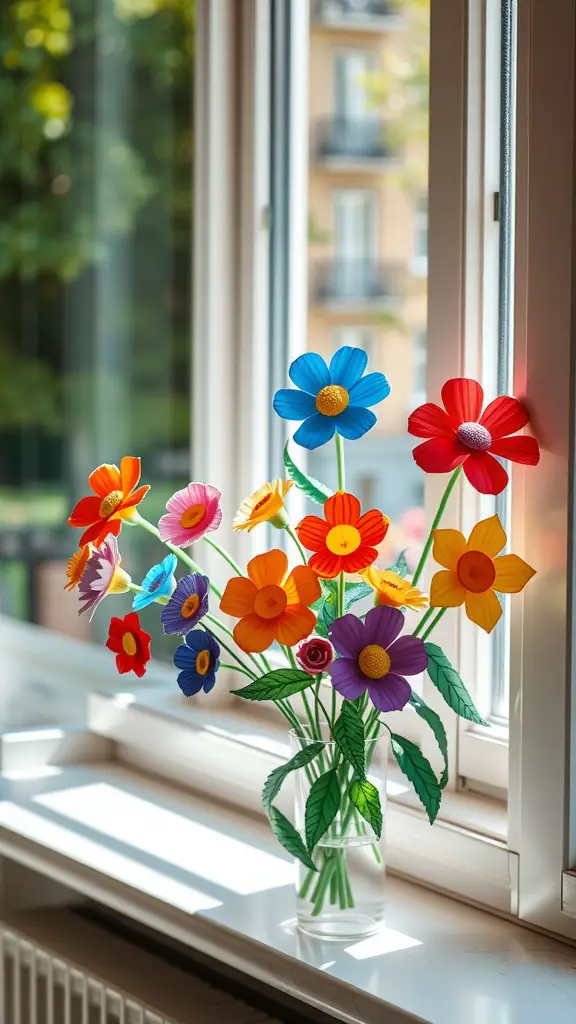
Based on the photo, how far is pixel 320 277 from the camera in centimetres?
285

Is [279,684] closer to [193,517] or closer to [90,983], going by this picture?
[193,517]

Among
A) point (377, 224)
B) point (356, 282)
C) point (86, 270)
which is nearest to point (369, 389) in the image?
point (86, 270)

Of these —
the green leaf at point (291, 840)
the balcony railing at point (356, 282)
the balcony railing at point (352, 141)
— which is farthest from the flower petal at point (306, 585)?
the balcony railing at point (356, 282)

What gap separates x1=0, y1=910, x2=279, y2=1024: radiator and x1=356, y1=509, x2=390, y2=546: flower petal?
1.94 feet

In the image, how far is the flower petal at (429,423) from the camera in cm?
103

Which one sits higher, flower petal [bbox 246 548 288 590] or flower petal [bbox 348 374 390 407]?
flower petal [bbox 348 374 390 407]

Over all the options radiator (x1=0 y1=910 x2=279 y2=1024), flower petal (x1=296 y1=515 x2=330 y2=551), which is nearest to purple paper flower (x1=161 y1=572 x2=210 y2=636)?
flower petal (x1=296 y1=515 x2=330 y2=551)

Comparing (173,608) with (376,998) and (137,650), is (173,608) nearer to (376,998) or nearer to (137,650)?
(137,650)

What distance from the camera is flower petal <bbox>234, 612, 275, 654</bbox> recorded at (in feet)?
3.33

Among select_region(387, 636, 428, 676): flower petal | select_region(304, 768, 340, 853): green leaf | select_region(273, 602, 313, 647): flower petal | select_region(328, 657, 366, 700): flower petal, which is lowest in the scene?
select_region(304, 768, 340, 853): green leaf

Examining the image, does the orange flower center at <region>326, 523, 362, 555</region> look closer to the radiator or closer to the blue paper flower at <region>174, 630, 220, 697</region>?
the blue paper flower at <region>174, 630, 220, 697</region>

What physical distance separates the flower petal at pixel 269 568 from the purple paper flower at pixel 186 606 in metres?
0.05

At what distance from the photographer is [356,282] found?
3.18m

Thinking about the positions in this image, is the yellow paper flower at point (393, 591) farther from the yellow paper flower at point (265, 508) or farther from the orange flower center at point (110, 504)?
the orange flower center at point (110, 504)
